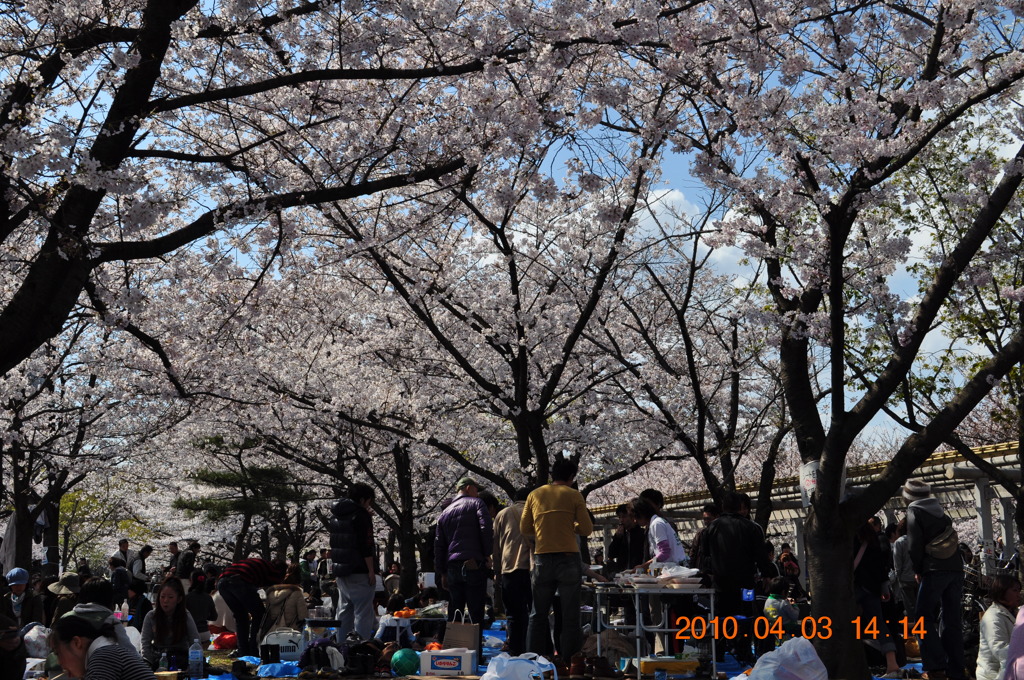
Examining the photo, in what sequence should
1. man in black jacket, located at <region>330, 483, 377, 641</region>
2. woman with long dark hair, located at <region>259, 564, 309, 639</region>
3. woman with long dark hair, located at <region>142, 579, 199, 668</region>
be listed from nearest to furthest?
1. woman with long dark hair, located at <region>142, 579, 199, 668</region>
2. man in black jacket, located at <region>330, 483, 377, 641</region>
3. woman with long dark hair, located at <region>259, 564, 309, 639</region>

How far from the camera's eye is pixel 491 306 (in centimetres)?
1766

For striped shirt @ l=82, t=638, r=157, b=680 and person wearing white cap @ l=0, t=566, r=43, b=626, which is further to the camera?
person wearing white cap @ l=0, t=566, r=43, b=626

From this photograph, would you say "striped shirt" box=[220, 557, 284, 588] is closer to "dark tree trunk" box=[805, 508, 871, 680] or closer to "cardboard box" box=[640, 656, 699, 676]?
"cardboard box" box=[640, 656, 699, 676]

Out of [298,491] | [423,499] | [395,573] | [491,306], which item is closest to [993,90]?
[491,306]

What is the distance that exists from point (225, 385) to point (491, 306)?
17.0 ft

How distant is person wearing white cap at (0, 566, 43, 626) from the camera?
11.6 meters

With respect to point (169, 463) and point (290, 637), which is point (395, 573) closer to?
point (169, 463)

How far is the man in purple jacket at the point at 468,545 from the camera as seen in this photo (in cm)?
972

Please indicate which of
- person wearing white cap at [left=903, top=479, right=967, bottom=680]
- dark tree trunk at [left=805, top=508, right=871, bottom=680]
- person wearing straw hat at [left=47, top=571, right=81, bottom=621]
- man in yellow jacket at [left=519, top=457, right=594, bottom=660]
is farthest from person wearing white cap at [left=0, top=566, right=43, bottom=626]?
person wearing white cap at [left=903, top=479, right=967, bottom=680]

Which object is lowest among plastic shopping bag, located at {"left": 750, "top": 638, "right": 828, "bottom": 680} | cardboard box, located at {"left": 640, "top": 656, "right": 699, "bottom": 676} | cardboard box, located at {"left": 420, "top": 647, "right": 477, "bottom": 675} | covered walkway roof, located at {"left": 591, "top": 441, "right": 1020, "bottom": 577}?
cardboard box, located at {"left": 640, "top": 656, "right": 699, "bottom": 676}

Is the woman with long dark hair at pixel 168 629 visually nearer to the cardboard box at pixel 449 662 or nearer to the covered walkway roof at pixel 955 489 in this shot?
the cardboard box at pixel 449 662

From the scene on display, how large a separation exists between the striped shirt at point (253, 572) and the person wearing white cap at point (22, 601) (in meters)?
2.86
